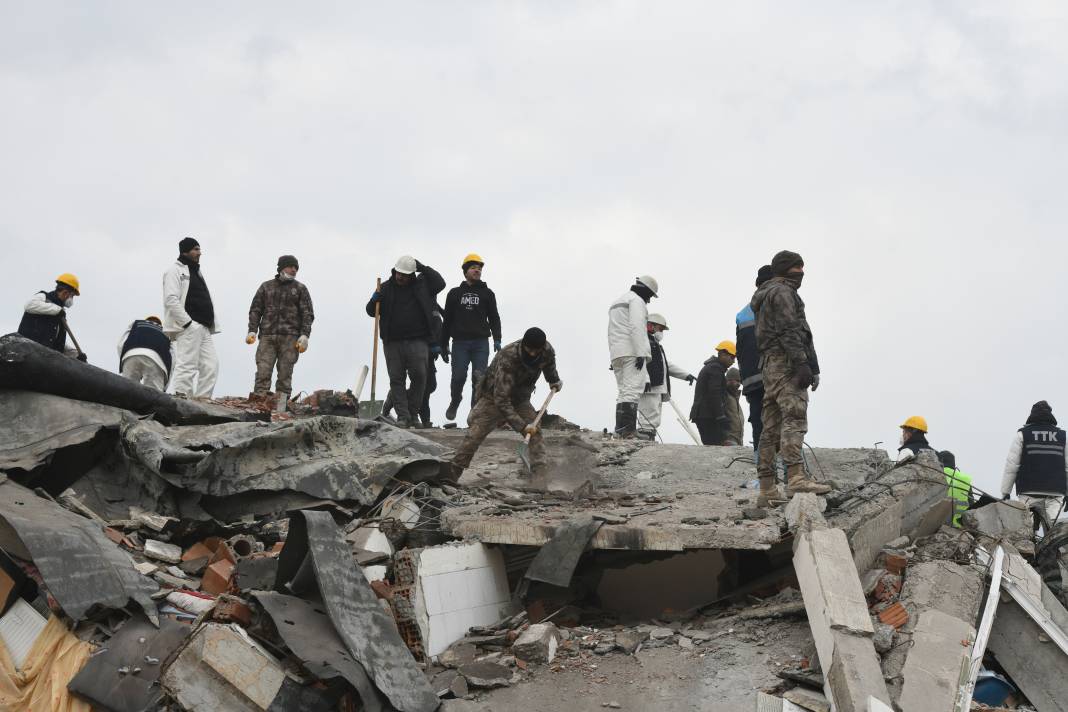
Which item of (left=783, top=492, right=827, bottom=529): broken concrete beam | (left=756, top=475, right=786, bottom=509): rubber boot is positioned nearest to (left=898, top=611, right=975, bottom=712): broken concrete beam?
(left=783, top=492, right=827, bottom=529): broken concrete beam

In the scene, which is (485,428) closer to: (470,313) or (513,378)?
(513,378)

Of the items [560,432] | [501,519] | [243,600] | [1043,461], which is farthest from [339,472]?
[1043,461]

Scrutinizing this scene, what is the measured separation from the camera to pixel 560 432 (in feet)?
34.2

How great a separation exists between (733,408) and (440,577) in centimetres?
708

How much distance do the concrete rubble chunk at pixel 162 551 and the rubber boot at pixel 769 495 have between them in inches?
154

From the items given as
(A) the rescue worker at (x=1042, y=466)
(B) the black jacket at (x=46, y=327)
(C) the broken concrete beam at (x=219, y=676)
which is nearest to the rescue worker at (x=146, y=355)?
(B) the black jacket at (x=46, y=327)

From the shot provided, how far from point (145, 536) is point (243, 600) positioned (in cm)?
153

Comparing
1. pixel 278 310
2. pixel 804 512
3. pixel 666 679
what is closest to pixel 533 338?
pixel 804 512

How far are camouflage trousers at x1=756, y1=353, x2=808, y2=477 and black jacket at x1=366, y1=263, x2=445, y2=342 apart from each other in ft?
14.8

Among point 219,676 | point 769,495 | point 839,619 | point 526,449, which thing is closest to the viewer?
point 219,676

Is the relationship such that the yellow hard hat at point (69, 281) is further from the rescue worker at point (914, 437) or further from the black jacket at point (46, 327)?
the rescue worker at point (914, 437)

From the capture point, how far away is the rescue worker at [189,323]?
10234 millimetres

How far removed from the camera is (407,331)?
10375 mm

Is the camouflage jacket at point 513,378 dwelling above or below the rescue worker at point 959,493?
above
